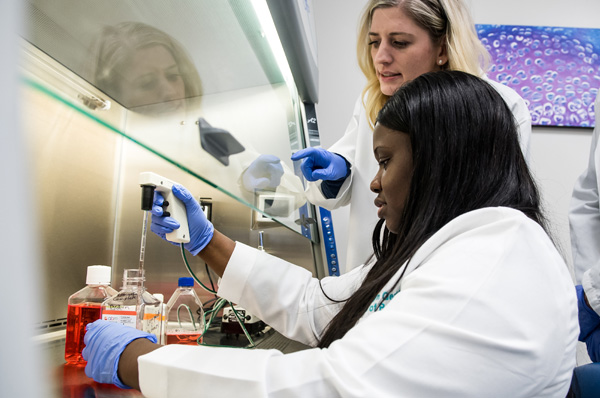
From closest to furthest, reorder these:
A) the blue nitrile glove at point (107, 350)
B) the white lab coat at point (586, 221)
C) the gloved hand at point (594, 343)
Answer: the blue nitrile glove at point (107, 350), the gloved hand at point (594, 343), the white lab coat at point (586, 221)

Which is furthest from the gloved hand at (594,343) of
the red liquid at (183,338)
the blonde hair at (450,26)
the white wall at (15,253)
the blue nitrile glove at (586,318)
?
the white wall at (15,253)

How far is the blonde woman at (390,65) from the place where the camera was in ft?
4.28

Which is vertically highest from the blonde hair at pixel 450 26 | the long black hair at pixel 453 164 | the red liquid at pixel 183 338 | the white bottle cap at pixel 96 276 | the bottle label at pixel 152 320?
the blonde hair at pixel 450 26

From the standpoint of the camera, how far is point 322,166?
1439 mm

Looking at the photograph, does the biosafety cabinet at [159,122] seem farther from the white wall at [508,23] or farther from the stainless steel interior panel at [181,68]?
the white wall at [508,23]

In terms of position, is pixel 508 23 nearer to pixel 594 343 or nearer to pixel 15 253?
pixel 594 343

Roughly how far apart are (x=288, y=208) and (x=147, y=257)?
549 mm

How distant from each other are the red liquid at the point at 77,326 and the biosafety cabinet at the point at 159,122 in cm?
7

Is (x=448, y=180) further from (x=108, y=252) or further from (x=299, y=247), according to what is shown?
(x=299, y=247)

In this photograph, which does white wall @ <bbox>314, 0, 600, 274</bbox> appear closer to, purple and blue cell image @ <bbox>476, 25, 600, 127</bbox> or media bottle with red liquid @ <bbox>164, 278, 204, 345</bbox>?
purple and blue cell image @ <bbox>476, 25, 600, 127</bbox>

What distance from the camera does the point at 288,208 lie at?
1430mm

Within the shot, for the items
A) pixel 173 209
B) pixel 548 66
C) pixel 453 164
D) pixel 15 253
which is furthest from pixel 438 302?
pixel 548 66

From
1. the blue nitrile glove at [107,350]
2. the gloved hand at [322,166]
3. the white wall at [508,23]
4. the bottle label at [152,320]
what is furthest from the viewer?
the white wall at [508,23]

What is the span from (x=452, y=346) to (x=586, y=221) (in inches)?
63.4
